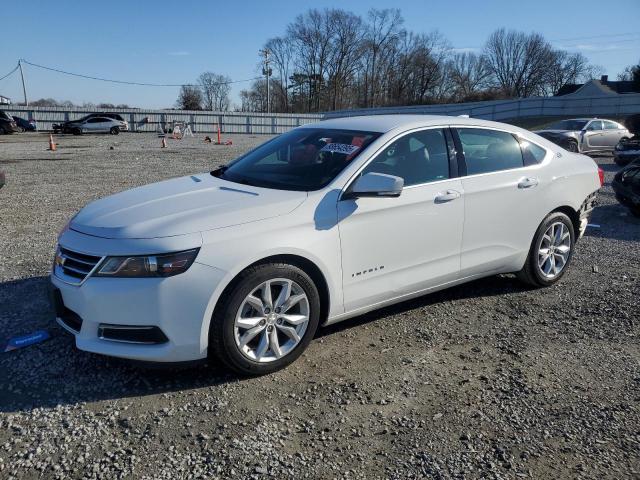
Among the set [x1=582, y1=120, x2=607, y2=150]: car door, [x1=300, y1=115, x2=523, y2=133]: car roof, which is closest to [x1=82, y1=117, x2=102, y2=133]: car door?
[x1=582, y1=120, x2=607, y2=150]: car door

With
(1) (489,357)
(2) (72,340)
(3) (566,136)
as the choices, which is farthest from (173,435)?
(3) (566,136)

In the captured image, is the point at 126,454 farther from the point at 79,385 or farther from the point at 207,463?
the point at 79,385

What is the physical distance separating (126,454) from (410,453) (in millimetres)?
1426

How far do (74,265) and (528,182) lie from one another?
3.73m

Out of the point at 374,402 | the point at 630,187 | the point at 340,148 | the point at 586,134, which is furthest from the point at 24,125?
the point at 374,402

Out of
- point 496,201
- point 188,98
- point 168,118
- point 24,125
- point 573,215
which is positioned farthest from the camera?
point 188,98

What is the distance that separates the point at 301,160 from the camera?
13.7 feet

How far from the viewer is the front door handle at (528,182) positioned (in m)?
4.68

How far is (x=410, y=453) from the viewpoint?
2699mm

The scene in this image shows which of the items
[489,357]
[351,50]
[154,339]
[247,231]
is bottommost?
[489,357]

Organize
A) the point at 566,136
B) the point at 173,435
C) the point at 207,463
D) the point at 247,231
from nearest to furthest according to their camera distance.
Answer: the point at 207,463
the point at 173,435
the point at 247,231
the point at 566,136

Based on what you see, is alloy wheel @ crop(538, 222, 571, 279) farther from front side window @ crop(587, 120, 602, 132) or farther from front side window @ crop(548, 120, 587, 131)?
front side window @ crop(587, 120, 602, 132)

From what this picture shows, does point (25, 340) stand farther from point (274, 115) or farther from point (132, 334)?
point (274, 115)

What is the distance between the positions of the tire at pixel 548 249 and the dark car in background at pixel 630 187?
3908 mm
